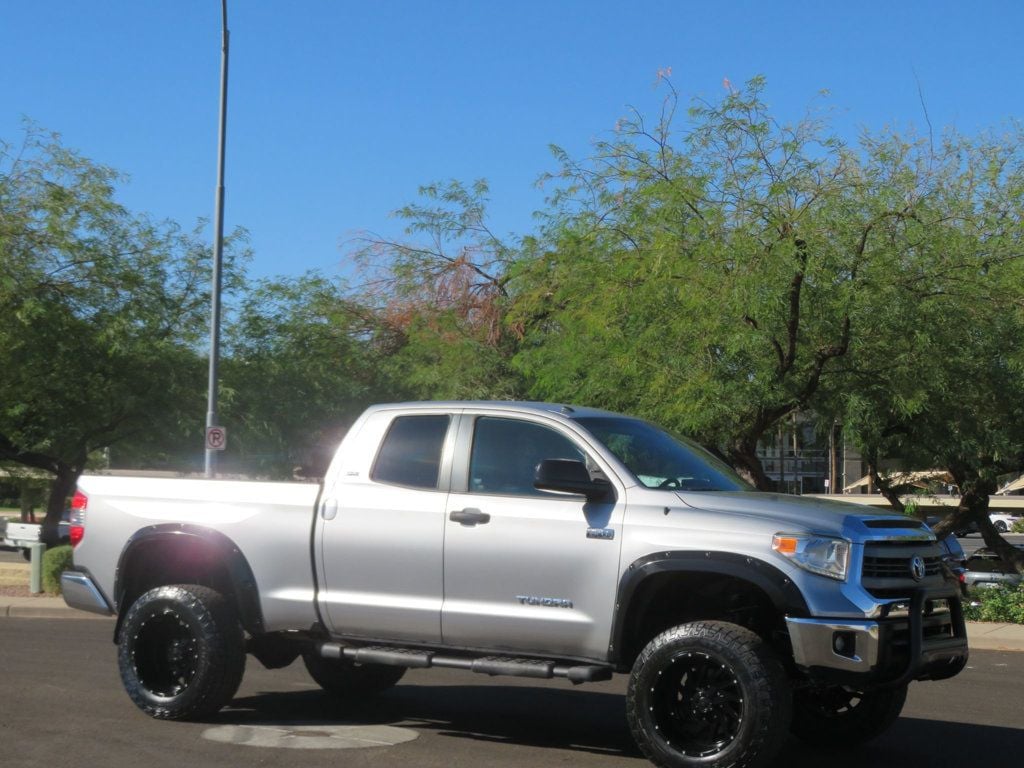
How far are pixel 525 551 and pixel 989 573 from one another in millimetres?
18827

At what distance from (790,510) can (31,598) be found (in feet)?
44.4

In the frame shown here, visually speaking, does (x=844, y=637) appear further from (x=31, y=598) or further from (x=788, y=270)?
(x=31, y=598)

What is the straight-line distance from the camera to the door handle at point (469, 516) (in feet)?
24.1

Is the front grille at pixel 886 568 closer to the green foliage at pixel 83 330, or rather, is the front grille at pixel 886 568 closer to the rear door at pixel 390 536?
the rear door at pixel 390 536

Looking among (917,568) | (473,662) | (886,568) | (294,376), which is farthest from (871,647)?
(294,376)

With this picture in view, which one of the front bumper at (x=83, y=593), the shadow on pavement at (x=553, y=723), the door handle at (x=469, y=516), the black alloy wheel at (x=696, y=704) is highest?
the door handle at (x=469, y=516)

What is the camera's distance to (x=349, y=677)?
9289 millimetres

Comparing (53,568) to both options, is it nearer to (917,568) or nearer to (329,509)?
(329,509)

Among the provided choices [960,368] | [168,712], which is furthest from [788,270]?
[168,712]

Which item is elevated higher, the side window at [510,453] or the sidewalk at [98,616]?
the side window at [510,453]

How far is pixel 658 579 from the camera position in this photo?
6.88 meters

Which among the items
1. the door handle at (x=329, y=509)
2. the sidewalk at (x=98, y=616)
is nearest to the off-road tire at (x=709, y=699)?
the door handle at (x=329, y=509)

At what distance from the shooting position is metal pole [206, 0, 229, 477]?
20781 mm

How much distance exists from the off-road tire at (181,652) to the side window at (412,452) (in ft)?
4.49
